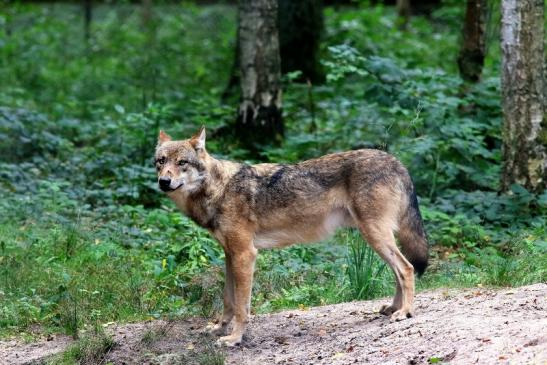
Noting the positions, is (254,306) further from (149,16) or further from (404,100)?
(149,16)

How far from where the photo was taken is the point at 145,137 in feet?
41.2

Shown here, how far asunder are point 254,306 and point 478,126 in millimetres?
4956

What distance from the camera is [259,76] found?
13016 mm

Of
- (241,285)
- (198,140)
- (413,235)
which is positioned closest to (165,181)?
(198,140)

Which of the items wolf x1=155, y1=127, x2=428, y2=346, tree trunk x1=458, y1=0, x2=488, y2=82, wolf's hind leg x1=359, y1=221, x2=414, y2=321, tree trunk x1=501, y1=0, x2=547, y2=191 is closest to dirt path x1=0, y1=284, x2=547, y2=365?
wolf's hind leg x1=359, y1=221, x2=414, y2=321

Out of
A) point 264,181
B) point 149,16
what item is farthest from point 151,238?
point 149,16

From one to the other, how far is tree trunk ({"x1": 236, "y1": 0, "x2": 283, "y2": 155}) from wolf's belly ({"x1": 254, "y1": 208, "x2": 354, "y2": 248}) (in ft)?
17.7

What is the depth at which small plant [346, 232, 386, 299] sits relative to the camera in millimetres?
8137

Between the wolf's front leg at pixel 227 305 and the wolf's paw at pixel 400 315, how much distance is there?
1461 millimetres

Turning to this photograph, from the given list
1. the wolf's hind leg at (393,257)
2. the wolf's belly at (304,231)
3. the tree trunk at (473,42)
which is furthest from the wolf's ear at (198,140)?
the tree trunk at (473,42)

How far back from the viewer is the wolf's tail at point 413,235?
748 centimetres

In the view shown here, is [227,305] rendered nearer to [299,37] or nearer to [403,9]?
[299,37]

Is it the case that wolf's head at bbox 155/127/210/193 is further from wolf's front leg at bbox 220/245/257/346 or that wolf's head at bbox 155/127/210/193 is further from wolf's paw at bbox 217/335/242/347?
wolf's paw at bbox 217/335/242/347

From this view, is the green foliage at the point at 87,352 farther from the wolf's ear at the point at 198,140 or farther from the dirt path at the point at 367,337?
the wolf's ear at the point at 198,140
